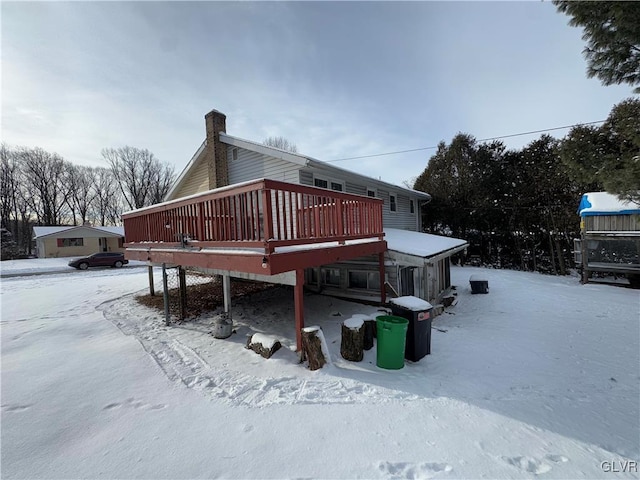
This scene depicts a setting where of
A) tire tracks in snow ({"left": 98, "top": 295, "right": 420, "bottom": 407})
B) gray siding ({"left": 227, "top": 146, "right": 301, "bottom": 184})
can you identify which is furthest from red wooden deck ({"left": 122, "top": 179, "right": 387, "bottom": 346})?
gray siding ({"left": 227, "top": 146, "right": 301, "bottom": 184})

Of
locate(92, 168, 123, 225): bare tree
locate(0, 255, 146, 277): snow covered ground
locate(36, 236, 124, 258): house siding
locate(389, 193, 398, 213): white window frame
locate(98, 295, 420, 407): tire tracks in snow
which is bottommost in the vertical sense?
locate(98, 295, 420, 407): tire tracks in snow

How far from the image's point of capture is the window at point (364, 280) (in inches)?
312

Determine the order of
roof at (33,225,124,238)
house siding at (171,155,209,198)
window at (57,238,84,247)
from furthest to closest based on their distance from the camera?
window at (57,238,84,247) < roof at (33,225,124,238) < house siding at (171,155,209,198)

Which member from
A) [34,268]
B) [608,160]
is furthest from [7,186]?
[608,160]

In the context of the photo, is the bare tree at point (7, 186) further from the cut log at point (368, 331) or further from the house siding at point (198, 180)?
the cut log at point (368, 331)

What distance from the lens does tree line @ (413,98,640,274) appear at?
47.9ft

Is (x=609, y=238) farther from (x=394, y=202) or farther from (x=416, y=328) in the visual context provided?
(x=416, y=328)

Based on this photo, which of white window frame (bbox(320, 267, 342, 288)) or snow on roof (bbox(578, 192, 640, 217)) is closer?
white window frame (bbox(320, 267, 342, 288))

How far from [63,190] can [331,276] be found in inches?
1920

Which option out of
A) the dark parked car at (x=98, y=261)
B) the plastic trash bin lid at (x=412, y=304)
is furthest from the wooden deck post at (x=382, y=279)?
the dark parked car at (x=98, y=261)

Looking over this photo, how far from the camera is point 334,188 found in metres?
9.79

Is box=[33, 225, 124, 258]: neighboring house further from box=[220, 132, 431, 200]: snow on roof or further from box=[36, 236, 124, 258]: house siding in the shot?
box=[220, 132, 431, 200]: snow on roof

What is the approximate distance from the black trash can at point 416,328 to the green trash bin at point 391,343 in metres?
0.35

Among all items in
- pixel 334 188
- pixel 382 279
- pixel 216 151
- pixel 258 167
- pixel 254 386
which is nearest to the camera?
pixel 254 386
